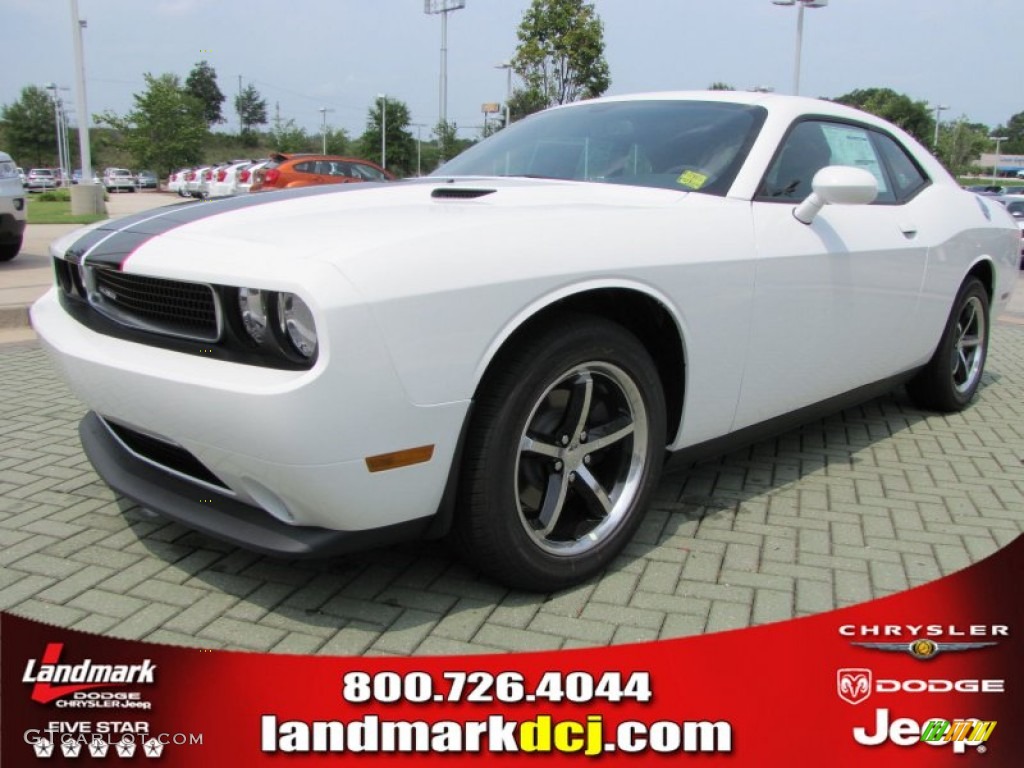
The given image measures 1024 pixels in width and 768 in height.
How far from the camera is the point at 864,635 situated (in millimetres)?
2018

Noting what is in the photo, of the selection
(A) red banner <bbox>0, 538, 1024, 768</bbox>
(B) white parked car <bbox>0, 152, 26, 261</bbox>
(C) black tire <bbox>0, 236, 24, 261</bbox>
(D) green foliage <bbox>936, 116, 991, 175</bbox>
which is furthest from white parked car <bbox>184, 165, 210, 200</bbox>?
(D) green foliage <bbox>936, 116, 991, 175</bbox>

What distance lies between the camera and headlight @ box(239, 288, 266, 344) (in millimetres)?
2043

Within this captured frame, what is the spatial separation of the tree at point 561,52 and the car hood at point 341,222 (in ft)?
72.6

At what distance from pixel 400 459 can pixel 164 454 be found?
0.80 m

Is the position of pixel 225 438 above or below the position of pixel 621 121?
below

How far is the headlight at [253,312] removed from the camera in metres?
2.04

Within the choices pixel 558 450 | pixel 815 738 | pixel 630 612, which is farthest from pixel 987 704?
pixel 558 450

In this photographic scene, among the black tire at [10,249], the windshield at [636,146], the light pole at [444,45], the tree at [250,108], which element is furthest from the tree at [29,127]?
the windshield at [636,146]

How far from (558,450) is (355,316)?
32.8 inches

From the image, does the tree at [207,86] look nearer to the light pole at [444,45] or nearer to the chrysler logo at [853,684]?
the light pole at [444,45]

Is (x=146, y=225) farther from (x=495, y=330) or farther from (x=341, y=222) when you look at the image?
(x=495, y=330)

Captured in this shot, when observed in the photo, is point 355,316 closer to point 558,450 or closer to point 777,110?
point 558,450

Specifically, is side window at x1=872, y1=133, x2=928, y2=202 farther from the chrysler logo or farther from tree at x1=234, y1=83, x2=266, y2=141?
tree at x1=234, y1=83, x2=266, y2=141

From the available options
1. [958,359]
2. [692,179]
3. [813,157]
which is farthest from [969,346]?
[692,179]
